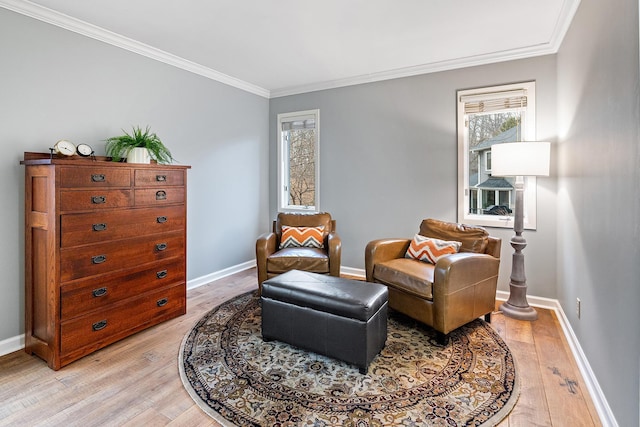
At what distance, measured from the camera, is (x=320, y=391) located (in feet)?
6.41

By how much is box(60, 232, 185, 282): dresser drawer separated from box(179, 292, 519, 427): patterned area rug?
732mm

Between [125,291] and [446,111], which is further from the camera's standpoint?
[446,111]

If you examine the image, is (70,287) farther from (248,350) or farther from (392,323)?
(392,323)

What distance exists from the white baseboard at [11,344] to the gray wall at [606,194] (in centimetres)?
366

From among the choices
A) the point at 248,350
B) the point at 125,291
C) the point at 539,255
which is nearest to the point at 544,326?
the point at 539,255

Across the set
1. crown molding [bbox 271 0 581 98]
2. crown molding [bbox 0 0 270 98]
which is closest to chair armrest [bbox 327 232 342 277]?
crown molding [bbox 271 0 581 98]

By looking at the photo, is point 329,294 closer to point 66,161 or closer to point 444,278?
point 444,278

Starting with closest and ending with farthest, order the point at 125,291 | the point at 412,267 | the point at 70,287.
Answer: the point at 70,287
the point at 125,291
the point at 412,267

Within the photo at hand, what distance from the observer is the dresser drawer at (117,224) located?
226cm

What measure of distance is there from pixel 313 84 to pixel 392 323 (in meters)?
3.17

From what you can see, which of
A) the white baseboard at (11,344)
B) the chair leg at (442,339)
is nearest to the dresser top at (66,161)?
the white baseboard at (11,344)

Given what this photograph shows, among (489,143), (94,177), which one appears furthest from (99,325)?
(489,143)

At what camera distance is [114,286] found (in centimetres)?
253

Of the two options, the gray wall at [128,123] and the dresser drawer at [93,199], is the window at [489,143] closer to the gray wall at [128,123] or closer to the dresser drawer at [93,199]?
the gray wall at [128,123]
